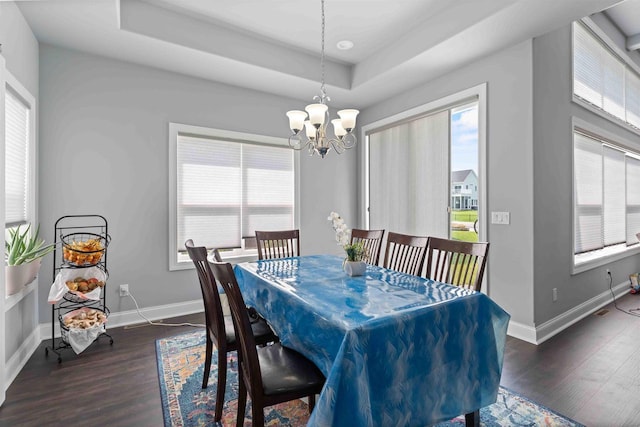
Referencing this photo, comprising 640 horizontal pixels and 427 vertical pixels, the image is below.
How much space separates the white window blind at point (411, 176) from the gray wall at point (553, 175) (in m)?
0.93

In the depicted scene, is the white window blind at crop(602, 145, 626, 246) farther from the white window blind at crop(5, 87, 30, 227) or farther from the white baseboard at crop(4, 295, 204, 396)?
the white window blind at crop(5, 87, 30, 227)

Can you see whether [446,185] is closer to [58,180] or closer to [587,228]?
[587,228]

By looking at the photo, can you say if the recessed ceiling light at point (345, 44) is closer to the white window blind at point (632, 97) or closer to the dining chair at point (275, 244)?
the dining chair at point (275, 244)

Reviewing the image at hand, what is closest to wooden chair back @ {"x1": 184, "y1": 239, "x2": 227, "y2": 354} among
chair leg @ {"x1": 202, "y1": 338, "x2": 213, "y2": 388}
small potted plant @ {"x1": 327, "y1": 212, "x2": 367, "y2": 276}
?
chair leg @ {"x1": 202, "y1": 338, "x2": 213, "y2": 388}

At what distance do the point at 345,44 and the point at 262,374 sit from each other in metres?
3.43

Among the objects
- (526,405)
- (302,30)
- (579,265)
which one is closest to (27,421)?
(526,405)

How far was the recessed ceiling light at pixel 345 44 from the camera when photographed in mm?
3627

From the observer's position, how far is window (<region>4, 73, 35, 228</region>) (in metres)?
2.46

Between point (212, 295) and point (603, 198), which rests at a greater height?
point (603, 198)

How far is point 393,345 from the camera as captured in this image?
138 centimetres

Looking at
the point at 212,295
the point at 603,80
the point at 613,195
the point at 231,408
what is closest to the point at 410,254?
the point at 212,295

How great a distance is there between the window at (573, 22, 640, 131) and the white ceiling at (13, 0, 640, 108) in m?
0.55

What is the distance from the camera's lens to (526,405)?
204 centimetres

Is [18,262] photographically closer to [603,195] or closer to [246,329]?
[246,329]
